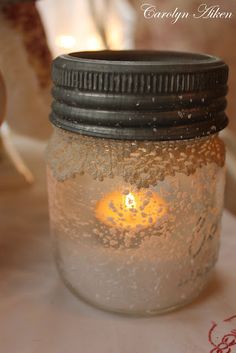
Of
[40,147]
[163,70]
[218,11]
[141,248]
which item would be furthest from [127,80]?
[40,147]

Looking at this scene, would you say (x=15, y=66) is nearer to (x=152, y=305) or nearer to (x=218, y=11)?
(x=218, y=11)

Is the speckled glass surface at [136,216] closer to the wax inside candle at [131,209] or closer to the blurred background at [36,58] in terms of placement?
the wax inside candle at [131,209]

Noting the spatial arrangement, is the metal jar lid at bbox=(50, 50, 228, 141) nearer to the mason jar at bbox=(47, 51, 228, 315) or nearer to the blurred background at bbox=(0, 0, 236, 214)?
the mason jar at bbox=(47, 51, 228, 315)

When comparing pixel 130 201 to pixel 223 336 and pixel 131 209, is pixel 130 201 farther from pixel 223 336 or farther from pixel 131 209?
pixel 223 336

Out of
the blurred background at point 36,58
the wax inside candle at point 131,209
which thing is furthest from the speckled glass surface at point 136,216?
the blurred background at point 36,58

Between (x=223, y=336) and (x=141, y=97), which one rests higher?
(x=141, y=97)

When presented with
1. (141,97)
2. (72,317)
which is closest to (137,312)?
(72,317)

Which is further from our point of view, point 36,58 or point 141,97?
point 36,58
